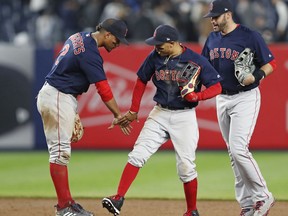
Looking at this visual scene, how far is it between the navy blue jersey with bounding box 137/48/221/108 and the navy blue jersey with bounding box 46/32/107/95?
0.54 meters

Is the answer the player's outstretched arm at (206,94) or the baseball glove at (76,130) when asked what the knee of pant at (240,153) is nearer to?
the player's outstretched arm at (206,94)

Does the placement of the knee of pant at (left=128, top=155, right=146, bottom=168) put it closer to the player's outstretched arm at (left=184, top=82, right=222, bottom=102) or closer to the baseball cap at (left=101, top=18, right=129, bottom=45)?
the player's outstretched arm at (left=184, top=82, right=222, bottom=102)

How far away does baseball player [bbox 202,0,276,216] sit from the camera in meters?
8.53

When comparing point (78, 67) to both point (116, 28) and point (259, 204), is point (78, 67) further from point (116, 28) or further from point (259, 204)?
point (259, 204)

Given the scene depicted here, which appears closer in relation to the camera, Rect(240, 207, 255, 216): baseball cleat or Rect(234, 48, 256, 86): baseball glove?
Rect(234, 48, 256, 86): baseball glove

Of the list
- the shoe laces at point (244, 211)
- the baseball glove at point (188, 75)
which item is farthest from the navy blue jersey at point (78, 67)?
the shoe laces at point (244, 211)

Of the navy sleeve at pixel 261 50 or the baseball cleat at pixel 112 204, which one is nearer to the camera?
the baseball cleat at pixel 112 204

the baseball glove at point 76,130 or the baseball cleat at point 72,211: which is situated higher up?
the baseball glove at point 76,130

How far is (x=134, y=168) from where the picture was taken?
27.5 feet

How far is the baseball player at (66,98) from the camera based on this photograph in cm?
856

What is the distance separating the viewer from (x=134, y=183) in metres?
11.9

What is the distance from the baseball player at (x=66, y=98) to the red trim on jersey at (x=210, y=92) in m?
0.90

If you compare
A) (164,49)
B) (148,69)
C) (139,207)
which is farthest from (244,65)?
(139,207)

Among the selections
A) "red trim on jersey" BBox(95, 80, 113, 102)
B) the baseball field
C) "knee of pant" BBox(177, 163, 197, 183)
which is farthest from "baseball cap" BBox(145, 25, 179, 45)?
the baseball field
